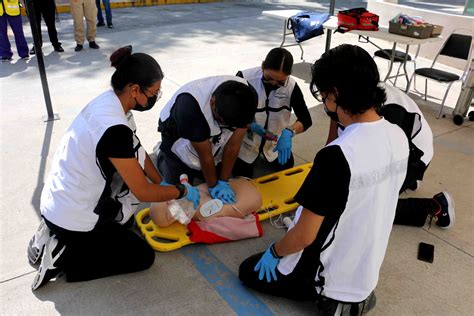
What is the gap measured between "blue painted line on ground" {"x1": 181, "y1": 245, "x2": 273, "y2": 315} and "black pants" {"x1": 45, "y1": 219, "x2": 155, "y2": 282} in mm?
270

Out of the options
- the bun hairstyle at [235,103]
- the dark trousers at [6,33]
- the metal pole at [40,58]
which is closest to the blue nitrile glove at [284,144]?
the bun hairstyle at [235,103]

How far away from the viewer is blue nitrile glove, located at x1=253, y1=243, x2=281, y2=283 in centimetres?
187

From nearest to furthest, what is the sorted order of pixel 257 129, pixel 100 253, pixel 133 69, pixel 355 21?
pixel 133 69 < pixel 100 253 < pixel 257 129 < pixel 355 21

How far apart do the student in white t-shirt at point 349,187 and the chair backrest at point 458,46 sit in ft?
13.2

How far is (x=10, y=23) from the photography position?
17.7 ft

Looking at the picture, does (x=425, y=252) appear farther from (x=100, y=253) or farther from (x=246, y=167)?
(x=100, y=253)

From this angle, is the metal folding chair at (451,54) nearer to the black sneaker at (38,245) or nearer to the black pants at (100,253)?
the black pants at (100,253)

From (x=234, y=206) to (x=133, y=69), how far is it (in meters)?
1.08

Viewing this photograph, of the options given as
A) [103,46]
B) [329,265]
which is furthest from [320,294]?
[103,46]

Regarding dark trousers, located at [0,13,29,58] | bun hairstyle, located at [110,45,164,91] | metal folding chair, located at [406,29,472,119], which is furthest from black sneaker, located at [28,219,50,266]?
dark trousers, located at [0,13,29,58]

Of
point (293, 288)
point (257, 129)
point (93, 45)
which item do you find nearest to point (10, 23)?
point (93, 45)

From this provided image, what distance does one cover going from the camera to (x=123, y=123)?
1.77 m

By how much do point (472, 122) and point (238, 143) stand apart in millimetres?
3243

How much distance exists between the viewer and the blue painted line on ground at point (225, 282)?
1.98 metres
